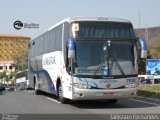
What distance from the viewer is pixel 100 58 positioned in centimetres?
1730

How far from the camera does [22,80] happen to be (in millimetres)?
63594

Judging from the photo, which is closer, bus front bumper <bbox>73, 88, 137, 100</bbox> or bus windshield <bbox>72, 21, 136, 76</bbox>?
bus front bumper <bbox>73, 88, 137, 100</bbox>

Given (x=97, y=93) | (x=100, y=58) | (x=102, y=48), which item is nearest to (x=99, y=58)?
(x=100, y=58)

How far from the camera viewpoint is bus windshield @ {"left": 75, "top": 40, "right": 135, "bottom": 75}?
17.2 m

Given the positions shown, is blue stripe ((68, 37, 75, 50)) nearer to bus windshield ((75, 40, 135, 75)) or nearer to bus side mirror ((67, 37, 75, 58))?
bus side mirror ((67, 37, 75, 58))

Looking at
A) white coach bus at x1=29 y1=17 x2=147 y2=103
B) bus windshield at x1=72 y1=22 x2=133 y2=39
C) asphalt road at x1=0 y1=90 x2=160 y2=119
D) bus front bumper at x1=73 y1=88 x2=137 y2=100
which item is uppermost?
bus windshield at x1=72 y1=22 x2=133 y2=39

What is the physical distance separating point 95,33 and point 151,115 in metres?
4.41

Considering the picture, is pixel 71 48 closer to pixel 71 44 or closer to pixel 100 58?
pixel 71 44

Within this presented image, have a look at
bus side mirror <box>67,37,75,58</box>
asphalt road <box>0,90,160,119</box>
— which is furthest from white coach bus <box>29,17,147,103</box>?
asphalt road <box>0,90,160,119</box>

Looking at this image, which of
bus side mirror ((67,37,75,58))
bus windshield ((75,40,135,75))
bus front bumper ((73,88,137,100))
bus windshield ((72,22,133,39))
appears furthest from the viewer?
bus windshield ((72,22,133,39))

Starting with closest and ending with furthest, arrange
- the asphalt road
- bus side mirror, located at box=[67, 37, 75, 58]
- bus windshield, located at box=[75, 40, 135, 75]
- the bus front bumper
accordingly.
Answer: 1. the asphalt road
2. bus side mirror, located at box=[67, 37, 75, 58]
3. the bus front bumper
4. bus windshield, located at box=[75, 40, 135, 75]

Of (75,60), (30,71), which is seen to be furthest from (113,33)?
(30,71)

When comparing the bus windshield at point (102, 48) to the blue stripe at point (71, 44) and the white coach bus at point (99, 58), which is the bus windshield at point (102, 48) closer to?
the white coach bus at point (99, 58)

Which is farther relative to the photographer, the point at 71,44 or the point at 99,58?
the point at 99,58
